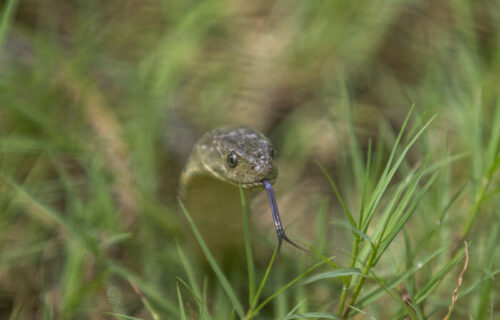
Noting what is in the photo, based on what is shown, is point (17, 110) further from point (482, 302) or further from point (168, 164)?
point (482, 302)

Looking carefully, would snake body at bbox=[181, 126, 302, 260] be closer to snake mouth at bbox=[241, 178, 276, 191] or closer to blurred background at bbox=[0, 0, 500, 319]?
snake mouth at bbox=[241, 178, 276, 191]

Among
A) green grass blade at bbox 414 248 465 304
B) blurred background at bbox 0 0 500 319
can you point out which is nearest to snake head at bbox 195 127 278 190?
blurred background at bbox 0 0 500 319

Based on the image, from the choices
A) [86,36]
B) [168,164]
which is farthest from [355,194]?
[86,36]

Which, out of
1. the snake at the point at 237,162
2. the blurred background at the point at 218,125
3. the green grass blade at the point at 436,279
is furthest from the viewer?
the blurred background at the point at 218,125

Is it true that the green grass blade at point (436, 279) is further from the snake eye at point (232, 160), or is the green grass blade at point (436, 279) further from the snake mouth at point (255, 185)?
the snake eye at point (232, 160)

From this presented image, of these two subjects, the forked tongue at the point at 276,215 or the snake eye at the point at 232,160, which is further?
the snake eye at the point at 232,160

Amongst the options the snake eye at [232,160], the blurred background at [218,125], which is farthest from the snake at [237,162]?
the blurred background at [218,125]

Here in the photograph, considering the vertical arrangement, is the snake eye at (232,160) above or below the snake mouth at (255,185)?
above

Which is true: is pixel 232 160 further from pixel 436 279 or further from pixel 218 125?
pixel 218 125
